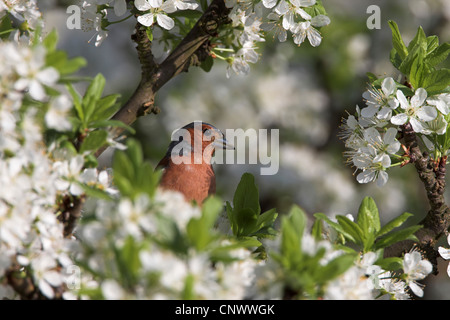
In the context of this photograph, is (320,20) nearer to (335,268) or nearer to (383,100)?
(383,100)

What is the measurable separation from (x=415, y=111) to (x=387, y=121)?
0.15m

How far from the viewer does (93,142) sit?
7.30 feet

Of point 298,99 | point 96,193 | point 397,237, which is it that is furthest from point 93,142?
point 298,99

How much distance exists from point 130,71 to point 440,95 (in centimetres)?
568

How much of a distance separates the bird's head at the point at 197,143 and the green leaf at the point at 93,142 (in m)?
2.05

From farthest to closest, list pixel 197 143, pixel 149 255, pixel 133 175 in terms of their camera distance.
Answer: pixel 197 143 → pixel 133 175 → pixel 149 255

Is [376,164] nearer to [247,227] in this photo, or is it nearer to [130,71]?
[247,227]

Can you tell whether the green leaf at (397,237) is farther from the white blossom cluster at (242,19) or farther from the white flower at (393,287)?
the white blossom cluster at (242,19)

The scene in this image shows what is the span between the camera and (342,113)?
26.8 ft

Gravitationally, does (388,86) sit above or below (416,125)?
above

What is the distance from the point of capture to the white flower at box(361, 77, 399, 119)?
293cm

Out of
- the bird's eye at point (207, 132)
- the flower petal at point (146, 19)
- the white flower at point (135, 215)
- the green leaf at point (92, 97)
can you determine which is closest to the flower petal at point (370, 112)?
the flower petal at point (146, 19)

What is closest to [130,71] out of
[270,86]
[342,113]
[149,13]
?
[270,86]

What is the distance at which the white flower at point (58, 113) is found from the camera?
1.97 metres
